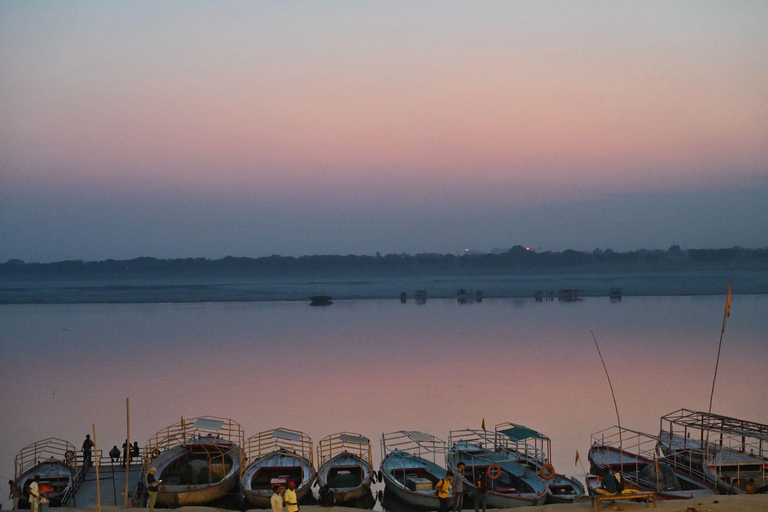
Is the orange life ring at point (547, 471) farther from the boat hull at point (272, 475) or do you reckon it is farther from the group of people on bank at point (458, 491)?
the boat hull at point (272, 475)

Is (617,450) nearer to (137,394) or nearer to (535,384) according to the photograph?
(535,384)

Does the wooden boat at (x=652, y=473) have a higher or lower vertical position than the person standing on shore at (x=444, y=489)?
lower

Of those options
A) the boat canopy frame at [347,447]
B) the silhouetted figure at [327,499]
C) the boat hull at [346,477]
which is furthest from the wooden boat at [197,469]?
the silhouetted figure at [327,499]

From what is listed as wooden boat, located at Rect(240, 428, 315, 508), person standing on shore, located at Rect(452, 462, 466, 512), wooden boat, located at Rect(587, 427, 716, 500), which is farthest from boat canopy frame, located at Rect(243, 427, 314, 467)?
wooden boat, located at Rect(587, 427, 716, 500)

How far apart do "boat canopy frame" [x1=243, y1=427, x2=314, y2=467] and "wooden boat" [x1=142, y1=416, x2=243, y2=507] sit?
91 centimetres

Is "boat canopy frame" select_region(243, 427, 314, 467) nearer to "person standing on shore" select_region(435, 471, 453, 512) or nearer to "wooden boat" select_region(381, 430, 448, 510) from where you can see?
"wooden boat" select_region(381, 430, 448, 510)

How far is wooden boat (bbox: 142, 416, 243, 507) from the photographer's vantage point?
17953mm

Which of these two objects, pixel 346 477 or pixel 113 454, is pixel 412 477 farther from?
pixel 113 454

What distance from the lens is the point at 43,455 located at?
23.5 metres

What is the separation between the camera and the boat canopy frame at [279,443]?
20.7 metres

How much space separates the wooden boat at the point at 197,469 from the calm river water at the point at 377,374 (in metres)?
4.20

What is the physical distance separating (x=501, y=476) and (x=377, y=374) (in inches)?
769

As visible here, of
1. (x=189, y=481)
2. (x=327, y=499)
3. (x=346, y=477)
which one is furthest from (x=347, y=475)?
(x=189, y=481)

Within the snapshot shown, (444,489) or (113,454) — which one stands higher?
(444,489)
